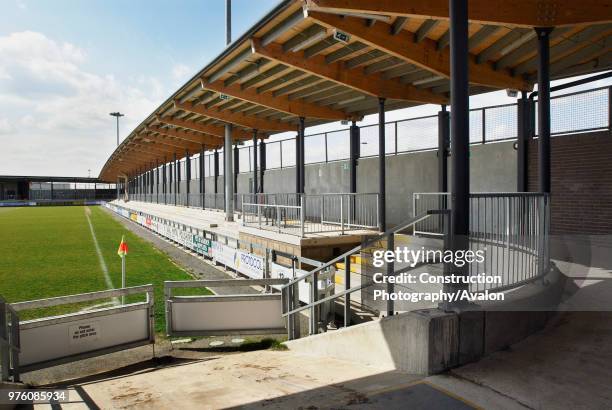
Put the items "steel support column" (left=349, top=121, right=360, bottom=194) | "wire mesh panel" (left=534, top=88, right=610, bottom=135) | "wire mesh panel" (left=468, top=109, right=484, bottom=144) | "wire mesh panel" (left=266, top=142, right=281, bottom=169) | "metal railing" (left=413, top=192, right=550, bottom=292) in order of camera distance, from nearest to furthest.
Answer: "metal railing" (left=413, top=192, right=550, bottom=292), "wire mesh panel" (left=534, top=88, right=610, bottom=135), "wire mesh panel" (left=468, top=109, right=484, bottom=144), "steel support column" (left=349, top=121, right=360, bottom=194), "wire mesh panel" (left=266, top=142, right=281, bottom=169)

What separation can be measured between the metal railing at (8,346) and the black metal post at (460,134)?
226 inches

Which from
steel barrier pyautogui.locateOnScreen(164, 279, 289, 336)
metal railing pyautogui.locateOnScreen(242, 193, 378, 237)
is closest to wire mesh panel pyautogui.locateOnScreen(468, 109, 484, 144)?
metal railing pyautogui.locateOnScreen(242, 193, 378, 237)

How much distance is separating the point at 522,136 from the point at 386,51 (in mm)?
5413

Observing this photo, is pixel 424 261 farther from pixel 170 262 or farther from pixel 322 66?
pixel 170 262

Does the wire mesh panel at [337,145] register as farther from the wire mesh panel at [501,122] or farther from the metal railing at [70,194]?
the metal railing at [70,194]

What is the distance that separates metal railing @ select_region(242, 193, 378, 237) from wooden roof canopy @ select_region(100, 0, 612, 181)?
3.43 meters

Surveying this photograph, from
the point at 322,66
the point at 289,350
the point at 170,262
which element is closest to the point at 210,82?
the point at 322,66

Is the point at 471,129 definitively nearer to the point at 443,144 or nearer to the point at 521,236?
the point at 443,144

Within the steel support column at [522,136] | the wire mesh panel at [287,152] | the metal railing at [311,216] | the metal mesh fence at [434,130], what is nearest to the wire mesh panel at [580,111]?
the metal mesh fence at [434,130]

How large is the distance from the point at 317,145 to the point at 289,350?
17.0 meters

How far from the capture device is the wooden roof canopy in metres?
7.23

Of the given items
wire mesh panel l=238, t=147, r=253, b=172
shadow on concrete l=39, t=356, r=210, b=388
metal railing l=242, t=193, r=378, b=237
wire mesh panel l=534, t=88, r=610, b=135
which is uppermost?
wire mesh panel l=238, t=147, r=253, b=172

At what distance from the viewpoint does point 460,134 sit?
16.1 feet

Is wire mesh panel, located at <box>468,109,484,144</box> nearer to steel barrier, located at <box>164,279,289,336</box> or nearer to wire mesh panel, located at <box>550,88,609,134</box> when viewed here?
wire mesh panel, located at <box>550,88,609,134</box>
